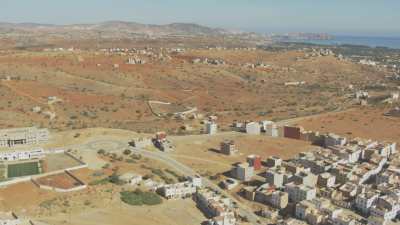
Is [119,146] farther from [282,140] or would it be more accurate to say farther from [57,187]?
[282,140]

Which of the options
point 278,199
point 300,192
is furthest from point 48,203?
point 300,192

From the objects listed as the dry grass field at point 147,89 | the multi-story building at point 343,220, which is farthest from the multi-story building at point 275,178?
the dry grass field at point 147,89

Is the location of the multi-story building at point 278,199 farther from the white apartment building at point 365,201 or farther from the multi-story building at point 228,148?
the multi-story building at point 228,148

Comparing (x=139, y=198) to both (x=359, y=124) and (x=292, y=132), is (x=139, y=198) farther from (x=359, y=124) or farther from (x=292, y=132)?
(x=359, y=124)

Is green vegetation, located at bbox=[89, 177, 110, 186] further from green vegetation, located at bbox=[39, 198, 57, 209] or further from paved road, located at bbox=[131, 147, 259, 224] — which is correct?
paved road, located at bbox=[131, 147, 259, 224]

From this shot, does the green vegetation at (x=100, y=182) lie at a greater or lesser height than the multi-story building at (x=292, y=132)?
lesser

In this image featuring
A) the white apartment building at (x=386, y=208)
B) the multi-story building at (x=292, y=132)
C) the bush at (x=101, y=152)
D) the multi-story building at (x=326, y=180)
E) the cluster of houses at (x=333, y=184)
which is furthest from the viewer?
the multi-story building at (x=292, y=132)
